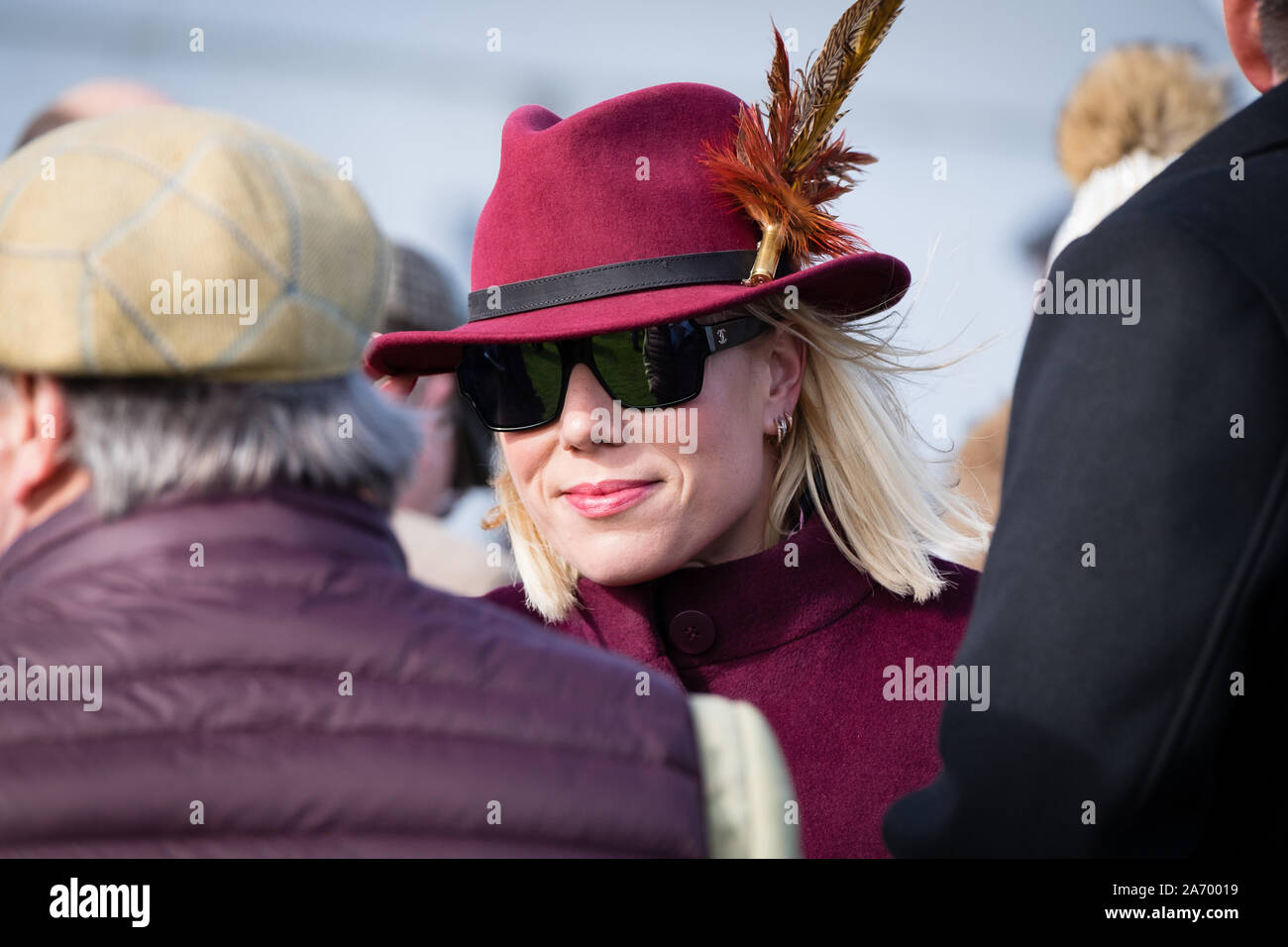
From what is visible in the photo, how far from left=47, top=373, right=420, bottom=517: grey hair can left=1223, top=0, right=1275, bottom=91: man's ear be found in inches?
50.8

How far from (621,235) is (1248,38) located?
1.15 metres

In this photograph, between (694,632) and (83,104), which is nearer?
(694,632)

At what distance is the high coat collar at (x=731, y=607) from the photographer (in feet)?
8.90

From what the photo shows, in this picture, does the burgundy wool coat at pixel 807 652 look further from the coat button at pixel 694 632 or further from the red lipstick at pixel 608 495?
the red lipstick at pixel 608 495

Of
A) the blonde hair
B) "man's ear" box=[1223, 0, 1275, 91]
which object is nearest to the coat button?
the blonde hair

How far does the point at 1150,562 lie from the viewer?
157 centimetres

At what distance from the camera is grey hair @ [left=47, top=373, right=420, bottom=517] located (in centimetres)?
144

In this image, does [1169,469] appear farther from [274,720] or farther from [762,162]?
[762,162]

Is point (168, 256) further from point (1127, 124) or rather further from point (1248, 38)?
point (1127, 124)

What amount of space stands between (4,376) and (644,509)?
131cm

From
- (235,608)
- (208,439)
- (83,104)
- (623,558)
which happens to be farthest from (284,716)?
(83,104)

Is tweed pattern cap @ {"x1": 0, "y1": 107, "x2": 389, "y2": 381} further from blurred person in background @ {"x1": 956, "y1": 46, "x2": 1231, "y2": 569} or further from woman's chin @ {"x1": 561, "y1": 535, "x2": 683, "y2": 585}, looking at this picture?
blurred person in background @ {"x1": 956, "y1": 46, "x2": 1231, "y2": 569}
